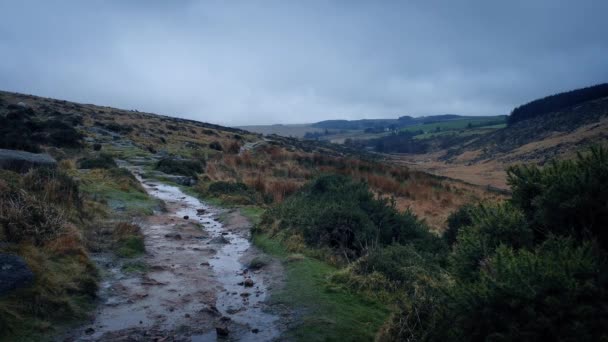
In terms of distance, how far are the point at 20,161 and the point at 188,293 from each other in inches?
292

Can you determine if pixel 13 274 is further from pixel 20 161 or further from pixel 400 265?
pixel 20 161

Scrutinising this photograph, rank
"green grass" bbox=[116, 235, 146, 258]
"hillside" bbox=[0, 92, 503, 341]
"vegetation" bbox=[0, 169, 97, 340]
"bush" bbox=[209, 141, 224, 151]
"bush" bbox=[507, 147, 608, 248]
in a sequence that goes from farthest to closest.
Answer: "bush" bbox=[209, 141, 224, 151], "green grass" bbox=[116, 235, 146, 258], "hillside" bbox=[0, 92, 503, 341], "vegetation" bbox=[0, 169, 97, 340], "bush" bbox=[507, 147, 608, 248]

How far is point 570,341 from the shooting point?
308 centimetres

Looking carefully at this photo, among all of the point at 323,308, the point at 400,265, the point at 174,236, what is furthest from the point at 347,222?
the point at 174,236

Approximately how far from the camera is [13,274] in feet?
17.1

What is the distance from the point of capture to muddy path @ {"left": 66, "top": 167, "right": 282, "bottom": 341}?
531 cm

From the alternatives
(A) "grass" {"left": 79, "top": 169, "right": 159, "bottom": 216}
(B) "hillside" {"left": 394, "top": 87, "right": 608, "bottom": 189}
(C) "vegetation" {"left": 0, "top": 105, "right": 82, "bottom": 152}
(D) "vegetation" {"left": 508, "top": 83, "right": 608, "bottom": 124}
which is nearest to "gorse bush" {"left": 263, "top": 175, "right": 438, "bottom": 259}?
(A) "grass" {"left": 79, "top": 169, "right": 159, "bottom": 216}

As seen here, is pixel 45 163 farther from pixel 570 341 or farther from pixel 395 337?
pixel 570 341

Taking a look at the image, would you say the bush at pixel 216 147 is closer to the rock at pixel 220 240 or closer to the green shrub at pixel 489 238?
the rock at pixel 220 240

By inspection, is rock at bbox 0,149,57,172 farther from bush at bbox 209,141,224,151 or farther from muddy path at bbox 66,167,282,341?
bush at bbox 209,141,224,151

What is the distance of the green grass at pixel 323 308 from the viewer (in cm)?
525

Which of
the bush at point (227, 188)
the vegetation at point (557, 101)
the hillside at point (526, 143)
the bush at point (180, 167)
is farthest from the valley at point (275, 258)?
the vegetation at point (557, 101)

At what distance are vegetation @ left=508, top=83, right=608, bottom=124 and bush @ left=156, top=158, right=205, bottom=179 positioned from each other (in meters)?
93.9

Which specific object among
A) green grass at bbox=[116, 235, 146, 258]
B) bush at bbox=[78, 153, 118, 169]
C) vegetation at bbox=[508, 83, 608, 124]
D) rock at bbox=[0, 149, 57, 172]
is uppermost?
vegetation at bbox=[508, 83, 608, 124]
